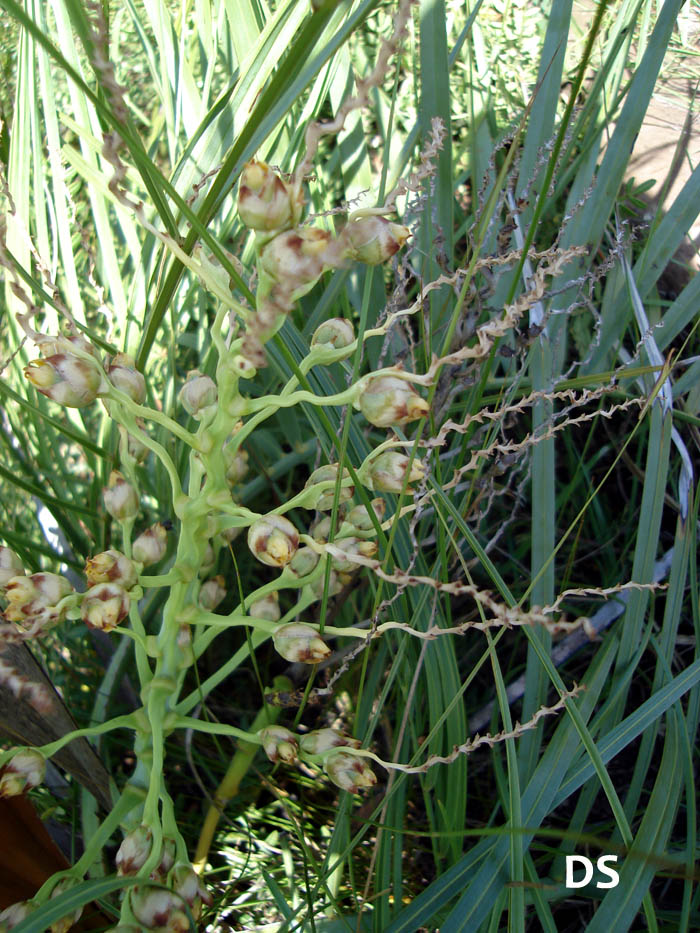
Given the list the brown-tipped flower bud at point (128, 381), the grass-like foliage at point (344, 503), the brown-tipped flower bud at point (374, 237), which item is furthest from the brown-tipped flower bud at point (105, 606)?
the brown-tipped flower bud at point (374, 237)

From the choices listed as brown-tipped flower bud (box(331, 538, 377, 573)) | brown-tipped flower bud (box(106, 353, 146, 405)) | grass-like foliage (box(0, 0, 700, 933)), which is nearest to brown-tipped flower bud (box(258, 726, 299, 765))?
grass-like foliage (box(0, 0, 700, 933))

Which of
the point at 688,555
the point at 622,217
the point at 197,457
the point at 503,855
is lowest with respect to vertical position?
the point at 503,855

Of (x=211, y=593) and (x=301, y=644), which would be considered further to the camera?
(x=211, y=593)

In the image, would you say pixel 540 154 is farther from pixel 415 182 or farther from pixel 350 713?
pixel 350 713

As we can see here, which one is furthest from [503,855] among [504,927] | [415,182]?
[415,182]

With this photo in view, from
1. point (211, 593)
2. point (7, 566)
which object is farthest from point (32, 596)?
point (211, 593)

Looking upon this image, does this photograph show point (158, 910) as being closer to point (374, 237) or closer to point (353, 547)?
point (353, 547)

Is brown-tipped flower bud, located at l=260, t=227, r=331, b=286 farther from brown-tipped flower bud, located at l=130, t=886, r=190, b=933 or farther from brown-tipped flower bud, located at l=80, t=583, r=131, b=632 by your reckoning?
brown-tipped flower bud, located at l=130, t=886, r=190, b=933
